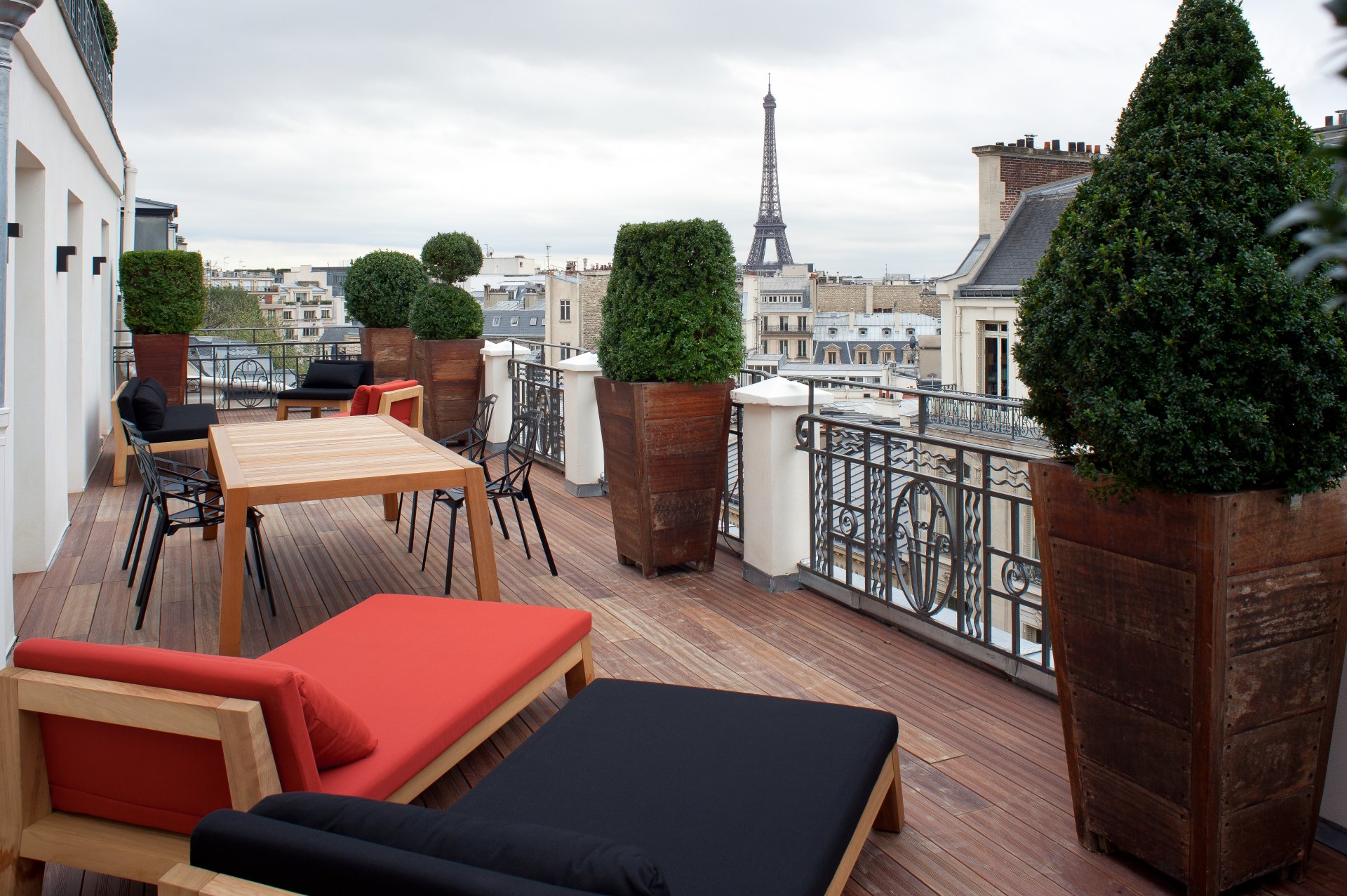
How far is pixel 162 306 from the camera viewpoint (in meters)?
8.91

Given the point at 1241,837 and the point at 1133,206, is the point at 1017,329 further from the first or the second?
the point at 1241,837

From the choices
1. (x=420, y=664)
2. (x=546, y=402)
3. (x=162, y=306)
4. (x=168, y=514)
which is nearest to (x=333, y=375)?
(x=162, y=306)

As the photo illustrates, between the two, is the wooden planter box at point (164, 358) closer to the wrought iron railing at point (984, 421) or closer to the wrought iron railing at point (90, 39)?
the wrought iron railing at point (90, 39)

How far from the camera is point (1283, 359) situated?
192 cm

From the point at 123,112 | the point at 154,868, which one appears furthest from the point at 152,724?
the point at 123,112

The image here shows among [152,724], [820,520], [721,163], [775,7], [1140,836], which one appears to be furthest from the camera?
[721,163]

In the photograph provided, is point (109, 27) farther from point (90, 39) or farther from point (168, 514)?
point (168, 514)

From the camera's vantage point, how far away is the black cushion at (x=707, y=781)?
5.88 ft

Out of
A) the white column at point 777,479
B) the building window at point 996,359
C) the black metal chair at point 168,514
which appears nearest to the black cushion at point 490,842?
the black metal chair at point 168,514

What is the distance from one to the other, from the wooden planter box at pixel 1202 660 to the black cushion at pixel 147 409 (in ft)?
20.6

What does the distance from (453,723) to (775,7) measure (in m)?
6.86

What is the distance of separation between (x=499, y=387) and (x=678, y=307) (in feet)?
15.9

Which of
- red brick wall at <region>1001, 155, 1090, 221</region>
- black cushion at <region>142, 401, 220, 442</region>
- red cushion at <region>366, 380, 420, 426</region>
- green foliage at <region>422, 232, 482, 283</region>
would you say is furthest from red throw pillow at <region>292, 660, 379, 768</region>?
red brick wall at <region>1001, 155, 1090, 221</region>

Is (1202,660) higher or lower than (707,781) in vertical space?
higher
